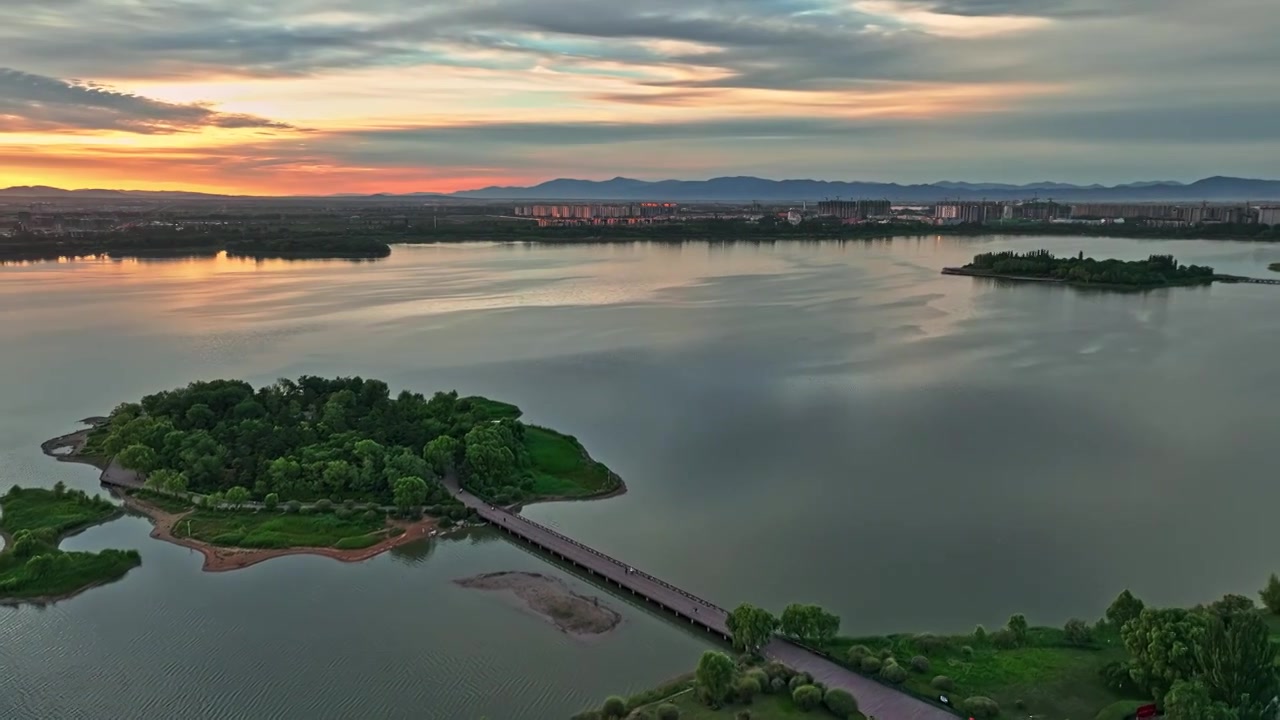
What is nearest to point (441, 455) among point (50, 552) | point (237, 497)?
point (237, 497)

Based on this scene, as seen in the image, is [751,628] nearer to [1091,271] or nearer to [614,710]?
[614,710]

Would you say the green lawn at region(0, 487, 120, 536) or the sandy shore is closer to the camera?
the sandy shore

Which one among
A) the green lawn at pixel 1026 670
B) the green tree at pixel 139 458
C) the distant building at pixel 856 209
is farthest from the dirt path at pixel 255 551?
the distant building at pixel 856 209

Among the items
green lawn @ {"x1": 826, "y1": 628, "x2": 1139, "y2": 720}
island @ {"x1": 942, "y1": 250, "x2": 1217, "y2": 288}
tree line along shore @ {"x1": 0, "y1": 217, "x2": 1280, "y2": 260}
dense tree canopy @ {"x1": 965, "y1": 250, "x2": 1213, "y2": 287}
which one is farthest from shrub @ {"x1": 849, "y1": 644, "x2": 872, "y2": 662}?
tree line along shore @ {"x1": 0, "y1": 217, "x2": 1280, "y2": 260}

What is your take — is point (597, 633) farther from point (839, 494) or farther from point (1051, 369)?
point (1051, 369)

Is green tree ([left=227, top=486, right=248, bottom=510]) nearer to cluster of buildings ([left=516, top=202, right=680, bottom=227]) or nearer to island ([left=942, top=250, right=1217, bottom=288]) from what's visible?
island ([left=942, top=250, right=1217, bottom=288])
